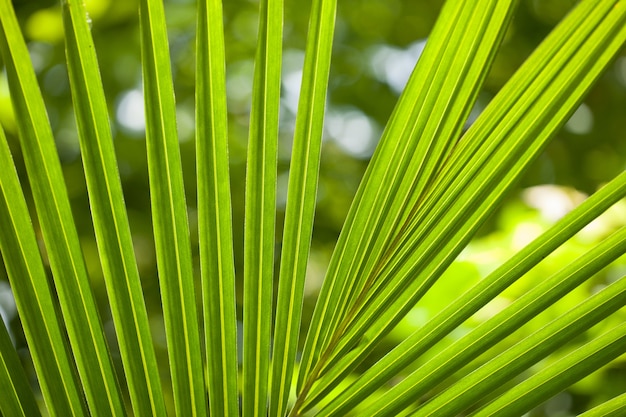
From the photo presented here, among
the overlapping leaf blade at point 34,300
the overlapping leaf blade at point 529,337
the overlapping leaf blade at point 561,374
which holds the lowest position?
the overlapping leaf blade at point 561,374

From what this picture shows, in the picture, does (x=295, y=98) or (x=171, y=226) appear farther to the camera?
(x=295, y=98)

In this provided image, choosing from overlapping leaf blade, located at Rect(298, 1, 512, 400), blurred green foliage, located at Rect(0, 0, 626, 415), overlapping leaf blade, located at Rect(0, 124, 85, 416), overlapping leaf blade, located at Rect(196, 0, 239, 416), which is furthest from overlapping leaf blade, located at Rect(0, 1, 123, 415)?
blurred green foliage, located at Rect(0, 0, 626, 415)

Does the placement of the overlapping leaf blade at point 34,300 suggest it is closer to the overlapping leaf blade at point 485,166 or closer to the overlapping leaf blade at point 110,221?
the overlapping leaf blade at point 110,221

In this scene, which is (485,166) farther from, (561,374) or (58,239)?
(58,239)

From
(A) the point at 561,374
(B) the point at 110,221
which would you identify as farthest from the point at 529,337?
(B) the point at 110,221

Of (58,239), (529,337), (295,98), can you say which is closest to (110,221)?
(58,239)

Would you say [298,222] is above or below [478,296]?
above

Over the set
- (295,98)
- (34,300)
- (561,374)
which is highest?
(295,98)

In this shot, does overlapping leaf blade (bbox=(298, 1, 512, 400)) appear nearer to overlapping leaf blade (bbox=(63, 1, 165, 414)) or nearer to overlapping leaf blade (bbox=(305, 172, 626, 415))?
overlapping leaf blade (bbox=(305, 172, 626, 415))

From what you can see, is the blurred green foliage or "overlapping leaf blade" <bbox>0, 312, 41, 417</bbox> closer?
"overlapping leaf blade" <bbox>0, 312, 41, 417</bbox>

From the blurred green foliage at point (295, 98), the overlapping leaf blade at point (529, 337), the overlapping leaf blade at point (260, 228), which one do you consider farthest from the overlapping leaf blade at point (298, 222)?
the blurred green foliage at point (295, 98)
